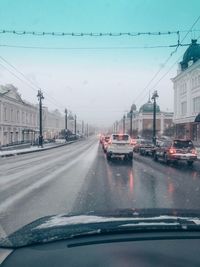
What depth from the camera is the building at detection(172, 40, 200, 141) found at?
60219 millimetres

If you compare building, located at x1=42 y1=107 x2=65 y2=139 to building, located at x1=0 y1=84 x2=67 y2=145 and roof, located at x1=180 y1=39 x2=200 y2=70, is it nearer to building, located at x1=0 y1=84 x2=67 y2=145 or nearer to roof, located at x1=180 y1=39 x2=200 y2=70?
building, located at x1=0 y1=84 x2=67 y2=145

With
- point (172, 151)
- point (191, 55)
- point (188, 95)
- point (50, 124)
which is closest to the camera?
point (172, 151)

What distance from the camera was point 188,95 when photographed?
64250 millimetres

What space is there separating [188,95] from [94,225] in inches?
2494

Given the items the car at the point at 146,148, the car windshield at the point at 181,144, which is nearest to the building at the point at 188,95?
the car at the point at 146,148

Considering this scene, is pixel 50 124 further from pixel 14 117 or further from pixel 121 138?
pixel 121 138

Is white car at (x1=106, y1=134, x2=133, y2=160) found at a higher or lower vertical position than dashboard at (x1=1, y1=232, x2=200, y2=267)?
lower

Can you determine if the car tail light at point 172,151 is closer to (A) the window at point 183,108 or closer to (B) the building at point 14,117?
(A) the window at point 183,108

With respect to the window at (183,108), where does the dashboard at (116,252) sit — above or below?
below

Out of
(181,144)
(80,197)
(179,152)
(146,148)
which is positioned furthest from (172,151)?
(80,197)

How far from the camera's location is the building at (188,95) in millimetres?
60219

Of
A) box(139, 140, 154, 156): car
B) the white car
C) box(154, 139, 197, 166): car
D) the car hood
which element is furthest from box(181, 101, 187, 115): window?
the car hood

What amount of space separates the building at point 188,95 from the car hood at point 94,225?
5407 cm

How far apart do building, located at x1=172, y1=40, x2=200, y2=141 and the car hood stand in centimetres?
5407
